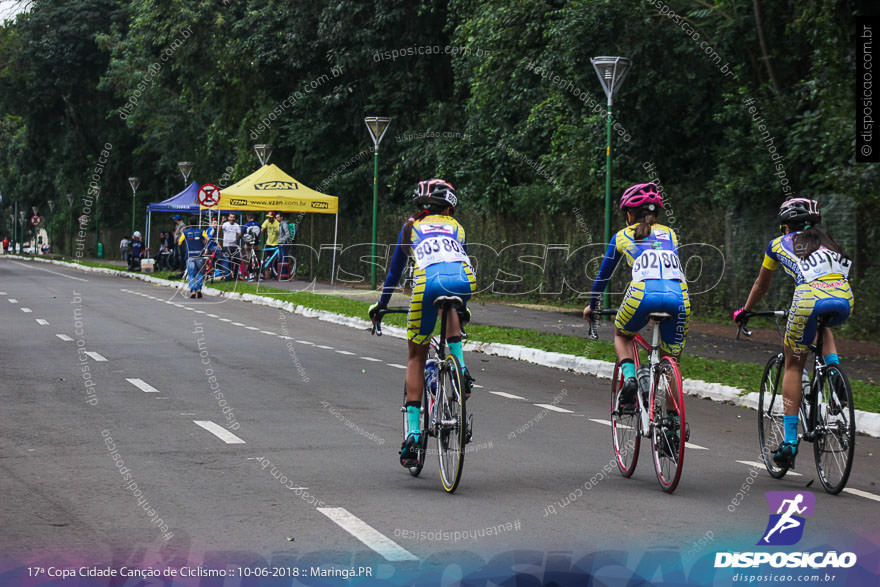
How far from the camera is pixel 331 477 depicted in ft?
25.6

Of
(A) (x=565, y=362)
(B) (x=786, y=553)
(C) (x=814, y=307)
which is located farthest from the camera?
(A) (x=565, y=362)

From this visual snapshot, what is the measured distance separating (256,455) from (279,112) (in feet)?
105

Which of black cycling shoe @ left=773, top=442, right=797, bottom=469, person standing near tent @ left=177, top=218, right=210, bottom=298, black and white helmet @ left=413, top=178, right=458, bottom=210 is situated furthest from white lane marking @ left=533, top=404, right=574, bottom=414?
person standing near tent @ left=177, top=218, right=210, bottom=298

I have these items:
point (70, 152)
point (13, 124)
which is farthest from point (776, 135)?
point (13, 124)

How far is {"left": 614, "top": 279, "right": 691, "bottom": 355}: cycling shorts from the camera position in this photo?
769cm

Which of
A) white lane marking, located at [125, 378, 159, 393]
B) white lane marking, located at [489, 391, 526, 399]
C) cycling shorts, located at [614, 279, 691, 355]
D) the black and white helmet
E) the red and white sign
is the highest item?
the red and white sign

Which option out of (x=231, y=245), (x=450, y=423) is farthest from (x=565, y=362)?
(x=231, y=245)

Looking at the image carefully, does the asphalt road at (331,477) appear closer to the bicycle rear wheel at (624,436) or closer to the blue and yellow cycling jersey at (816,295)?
the bicycle rear wheel at (624,436)

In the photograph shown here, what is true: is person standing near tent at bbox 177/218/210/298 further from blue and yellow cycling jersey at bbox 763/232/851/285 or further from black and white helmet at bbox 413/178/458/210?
blue and yellow cycling jersey at bbox 763/232/851/285

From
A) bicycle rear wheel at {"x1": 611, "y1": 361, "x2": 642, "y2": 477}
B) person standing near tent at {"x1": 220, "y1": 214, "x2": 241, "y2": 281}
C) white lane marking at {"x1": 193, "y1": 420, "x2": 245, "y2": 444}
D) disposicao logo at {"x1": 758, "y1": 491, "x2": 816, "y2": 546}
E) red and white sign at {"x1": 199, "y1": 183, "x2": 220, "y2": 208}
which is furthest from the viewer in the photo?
person standing near tent at {"x1": 220, "y1": 214, "x2": 241, "y2": 281}

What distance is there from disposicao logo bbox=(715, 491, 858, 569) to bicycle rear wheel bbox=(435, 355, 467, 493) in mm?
1782

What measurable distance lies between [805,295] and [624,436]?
4.85 ft

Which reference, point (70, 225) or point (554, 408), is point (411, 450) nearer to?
point (554, 408)

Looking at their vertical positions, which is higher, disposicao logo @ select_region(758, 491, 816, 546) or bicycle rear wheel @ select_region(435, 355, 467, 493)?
bicycle rear wheel @ select_region(435, 355, 467, 493)
